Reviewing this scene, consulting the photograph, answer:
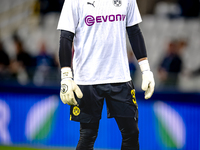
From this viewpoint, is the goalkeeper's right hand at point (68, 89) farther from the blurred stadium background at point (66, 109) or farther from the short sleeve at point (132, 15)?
the blurred stadium background at point (66, 109)

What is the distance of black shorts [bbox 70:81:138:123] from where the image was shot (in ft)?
8.29

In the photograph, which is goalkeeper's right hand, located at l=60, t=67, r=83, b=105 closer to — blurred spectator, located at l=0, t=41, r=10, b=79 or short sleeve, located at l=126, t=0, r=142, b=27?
short sleeve, located at l=126, t=0, r=142, b=27

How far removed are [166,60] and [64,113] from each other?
75.8 inches

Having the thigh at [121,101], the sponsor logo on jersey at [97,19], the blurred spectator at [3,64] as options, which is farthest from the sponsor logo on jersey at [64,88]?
the blurred spectator at [3,64]

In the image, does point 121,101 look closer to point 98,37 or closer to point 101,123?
point 98,37

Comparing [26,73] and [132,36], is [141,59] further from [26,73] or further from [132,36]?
[26,73]

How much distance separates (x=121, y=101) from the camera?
253 cm

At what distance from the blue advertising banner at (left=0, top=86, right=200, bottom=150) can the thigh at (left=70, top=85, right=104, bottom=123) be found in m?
2.59

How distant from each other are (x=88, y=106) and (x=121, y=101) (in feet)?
0.80

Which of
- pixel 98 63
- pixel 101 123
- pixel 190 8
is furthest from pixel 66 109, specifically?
pixel 190 8

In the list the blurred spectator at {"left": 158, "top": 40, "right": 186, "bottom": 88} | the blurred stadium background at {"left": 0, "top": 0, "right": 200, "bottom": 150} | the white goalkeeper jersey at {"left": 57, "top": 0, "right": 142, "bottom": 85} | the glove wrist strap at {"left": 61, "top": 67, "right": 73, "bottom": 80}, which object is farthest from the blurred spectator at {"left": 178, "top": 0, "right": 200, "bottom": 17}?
the glove wrist strap at {"left": 61, "top": 67, "right": 73, "bottom": 80}

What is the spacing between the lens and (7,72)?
233 inches

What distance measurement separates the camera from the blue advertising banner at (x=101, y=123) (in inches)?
196

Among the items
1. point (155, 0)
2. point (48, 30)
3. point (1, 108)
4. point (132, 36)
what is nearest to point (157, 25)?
point (155, 0)
